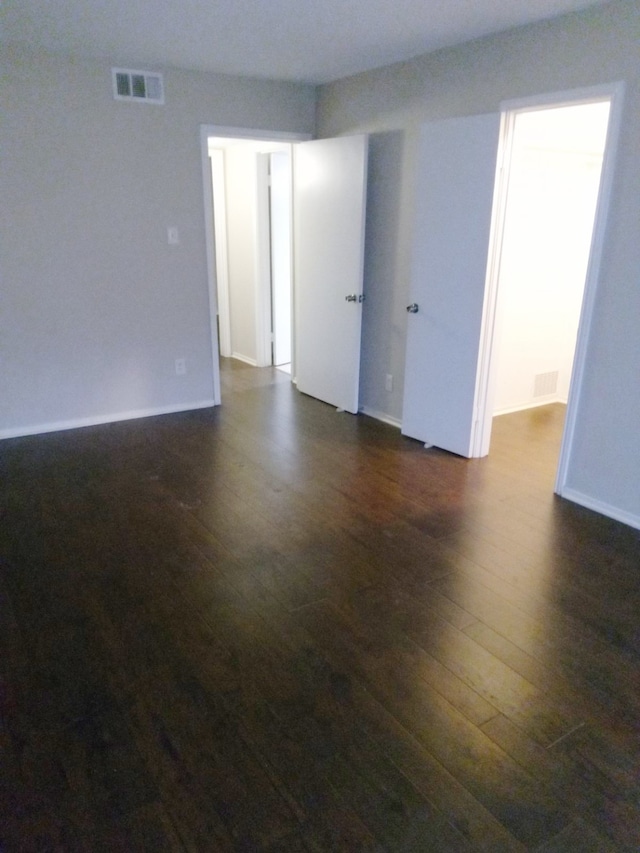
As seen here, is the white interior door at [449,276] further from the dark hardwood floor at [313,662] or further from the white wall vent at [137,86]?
the white wall vent at [137,86]

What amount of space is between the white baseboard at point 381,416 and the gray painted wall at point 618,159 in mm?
562

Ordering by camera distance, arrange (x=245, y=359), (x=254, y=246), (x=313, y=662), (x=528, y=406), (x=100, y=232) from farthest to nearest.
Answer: (x=245, y=359)
(x=254, y=246)
(x=528, y=406)
(x=100, y=232)
(x=313, y=662)

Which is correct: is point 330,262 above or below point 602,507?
above

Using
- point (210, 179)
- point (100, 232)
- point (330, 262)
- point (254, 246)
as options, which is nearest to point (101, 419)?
point (100, 232)

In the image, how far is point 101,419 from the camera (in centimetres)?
441

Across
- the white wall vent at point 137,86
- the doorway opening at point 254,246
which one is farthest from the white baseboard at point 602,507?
the white wall vent at point 137,86

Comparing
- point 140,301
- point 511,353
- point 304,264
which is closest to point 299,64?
point 304,264

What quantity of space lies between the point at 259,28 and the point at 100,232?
67.4 inches

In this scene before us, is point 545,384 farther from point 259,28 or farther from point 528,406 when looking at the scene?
point 259,28

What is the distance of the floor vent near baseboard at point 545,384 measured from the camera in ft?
16.2

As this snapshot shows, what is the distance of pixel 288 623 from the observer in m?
2.23

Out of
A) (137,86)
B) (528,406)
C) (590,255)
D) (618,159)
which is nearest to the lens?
(618,159)

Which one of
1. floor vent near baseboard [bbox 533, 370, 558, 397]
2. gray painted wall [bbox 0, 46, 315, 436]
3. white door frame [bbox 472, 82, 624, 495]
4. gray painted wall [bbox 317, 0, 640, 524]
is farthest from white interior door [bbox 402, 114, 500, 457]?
gray painted wall [bbox 0, 46, 315, 436]

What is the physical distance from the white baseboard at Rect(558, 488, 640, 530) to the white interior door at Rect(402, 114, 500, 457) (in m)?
0.74
